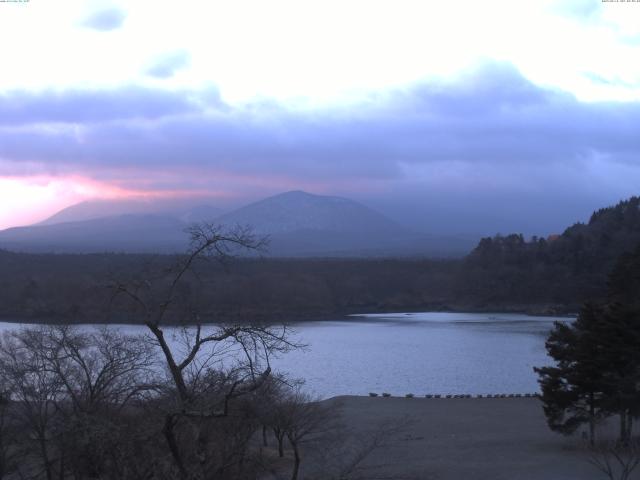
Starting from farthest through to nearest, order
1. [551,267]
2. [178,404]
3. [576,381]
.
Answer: [551,267]
[576,381]
[178,404]

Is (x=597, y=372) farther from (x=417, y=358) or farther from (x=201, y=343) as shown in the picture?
(x=417, y=358)

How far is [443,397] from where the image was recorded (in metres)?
31.2

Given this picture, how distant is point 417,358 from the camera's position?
4338 cm

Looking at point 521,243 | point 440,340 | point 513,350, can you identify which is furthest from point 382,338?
point 521,243

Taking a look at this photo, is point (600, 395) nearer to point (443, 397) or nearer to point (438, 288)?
point (443, 397)

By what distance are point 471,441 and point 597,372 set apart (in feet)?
16.8

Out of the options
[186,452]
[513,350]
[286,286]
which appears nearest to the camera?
[186,452]

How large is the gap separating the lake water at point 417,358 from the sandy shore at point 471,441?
3.13 m

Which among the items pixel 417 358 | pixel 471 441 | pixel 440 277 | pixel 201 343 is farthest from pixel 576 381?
pixel 440 277

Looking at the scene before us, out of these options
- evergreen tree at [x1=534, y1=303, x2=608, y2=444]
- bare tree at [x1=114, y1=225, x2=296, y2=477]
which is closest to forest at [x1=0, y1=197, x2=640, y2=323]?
evergreen tree at [x1=534, y1=303, x2=608, y2=444]

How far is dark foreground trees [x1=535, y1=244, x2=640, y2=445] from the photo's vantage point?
18500 millimetres

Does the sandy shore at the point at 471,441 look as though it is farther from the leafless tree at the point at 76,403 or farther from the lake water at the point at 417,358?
the leafless tree at the point at 76,403

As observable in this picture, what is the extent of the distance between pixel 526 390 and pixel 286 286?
47602 millimetres

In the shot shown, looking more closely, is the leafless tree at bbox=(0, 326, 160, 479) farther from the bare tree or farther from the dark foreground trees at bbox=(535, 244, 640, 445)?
the dark foreground trees at bbox=(535, 244, 640, 445)
